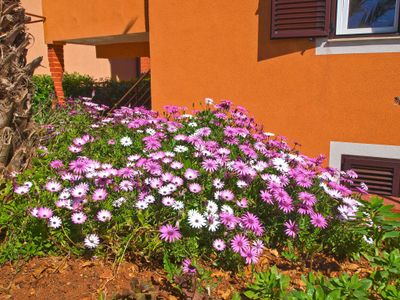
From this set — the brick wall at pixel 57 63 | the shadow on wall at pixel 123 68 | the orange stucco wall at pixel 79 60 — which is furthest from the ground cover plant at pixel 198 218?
the shadow on wall at pixel 123 68

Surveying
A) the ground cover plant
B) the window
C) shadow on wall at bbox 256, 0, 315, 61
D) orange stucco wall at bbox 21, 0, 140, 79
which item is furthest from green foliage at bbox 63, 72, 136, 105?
the ground cover plant

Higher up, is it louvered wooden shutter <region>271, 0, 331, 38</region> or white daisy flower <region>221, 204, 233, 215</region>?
louvered wooden shutter <region>271, 0, 331, 38</region>

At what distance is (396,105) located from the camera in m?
4.37

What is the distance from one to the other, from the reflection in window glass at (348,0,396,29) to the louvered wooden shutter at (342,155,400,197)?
1725 mm

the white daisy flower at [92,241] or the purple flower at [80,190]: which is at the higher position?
the purple flower at [80,190]

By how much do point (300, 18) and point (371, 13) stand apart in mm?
916

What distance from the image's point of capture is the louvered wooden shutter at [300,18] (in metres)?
4.55

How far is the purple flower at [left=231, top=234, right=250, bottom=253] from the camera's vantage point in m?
2.03

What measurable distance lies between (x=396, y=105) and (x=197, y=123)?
99.0 inches

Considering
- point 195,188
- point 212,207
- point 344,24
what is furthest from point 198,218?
point 344,24

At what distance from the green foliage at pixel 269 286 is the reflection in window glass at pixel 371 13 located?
3947mm

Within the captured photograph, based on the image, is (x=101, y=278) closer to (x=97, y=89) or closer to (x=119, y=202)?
(x=119, y=202)

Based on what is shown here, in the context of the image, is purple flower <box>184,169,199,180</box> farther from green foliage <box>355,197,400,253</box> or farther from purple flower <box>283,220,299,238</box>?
green foliage <box>355,197,400,253</box>

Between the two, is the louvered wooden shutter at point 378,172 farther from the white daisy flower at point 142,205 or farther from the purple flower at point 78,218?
the purple flower at point 78,218
